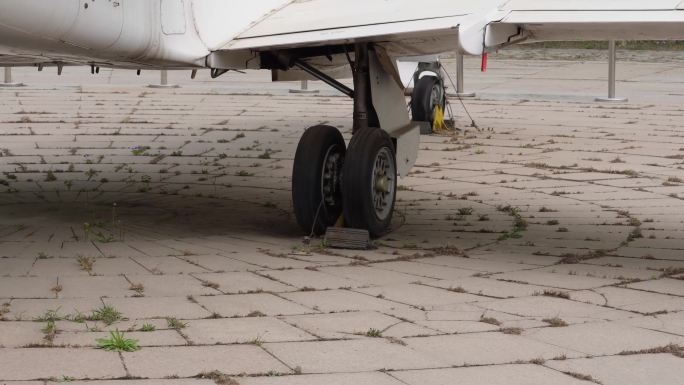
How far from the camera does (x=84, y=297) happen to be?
19.6 ft

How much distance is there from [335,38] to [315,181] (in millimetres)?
1166

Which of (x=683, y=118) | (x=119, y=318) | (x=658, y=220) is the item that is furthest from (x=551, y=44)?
→ (x=119, y=318)

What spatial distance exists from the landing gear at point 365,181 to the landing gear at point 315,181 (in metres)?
0.20

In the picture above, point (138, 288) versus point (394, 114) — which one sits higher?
point (394, 114)

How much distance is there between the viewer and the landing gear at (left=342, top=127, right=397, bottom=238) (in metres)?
7.84

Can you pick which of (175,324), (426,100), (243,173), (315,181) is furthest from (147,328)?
(426,100)

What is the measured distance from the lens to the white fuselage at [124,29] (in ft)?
20.9

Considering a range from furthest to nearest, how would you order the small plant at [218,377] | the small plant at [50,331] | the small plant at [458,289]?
1. the small plant at [458,289]
2. the small plant at [50,331]
3. the small plant at [218,377]

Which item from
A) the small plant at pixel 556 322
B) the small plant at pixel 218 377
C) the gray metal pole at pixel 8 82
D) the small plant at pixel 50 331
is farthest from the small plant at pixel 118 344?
the gray metal pole at pixel 8 82

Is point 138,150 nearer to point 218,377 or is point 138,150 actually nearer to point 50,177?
point 50,177

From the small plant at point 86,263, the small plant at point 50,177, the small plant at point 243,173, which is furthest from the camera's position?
the small plant at point 243,173

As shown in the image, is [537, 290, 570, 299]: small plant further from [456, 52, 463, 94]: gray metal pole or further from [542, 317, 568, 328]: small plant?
[456, 52, 463, 94]: gray metal pole

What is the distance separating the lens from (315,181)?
315 inches

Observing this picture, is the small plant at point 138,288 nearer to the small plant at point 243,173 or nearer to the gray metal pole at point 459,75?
the small plant at point 243,173
